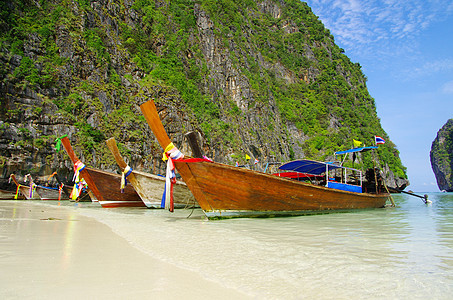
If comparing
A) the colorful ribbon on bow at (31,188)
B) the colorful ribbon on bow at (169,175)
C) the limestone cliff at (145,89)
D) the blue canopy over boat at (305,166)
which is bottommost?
the colorful ribbon on bow at (31,188)

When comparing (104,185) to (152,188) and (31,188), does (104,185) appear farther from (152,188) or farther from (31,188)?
(31,188)

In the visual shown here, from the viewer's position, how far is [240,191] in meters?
6.66

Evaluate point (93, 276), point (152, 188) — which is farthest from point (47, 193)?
point (93, 276)

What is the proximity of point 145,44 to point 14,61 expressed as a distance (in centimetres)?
1599

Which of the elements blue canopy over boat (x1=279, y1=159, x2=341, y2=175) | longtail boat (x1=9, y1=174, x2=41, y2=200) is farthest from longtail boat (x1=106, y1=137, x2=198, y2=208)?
longtail boat (x1=9, y1=174, x2=41, y2=200)

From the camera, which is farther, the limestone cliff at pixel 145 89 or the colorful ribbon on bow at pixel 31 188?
the limestone cliff at pixel 145 89

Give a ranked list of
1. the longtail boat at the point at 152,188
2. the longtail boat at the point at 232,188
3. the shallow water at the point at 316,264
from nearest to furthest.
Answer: the shallow water at the point at 316,264 < the longtail boat at the point at 232,188 < the longtail boat at the point at 152,188

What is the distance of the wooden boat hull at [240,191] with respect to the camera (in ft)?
21.0

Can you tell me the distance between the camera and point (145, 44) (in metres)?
35.2

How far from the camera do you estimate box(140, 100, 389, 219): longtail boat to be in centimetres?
616

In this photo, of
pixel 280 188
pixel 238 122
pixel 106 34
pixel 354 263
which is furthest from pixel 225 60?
pixel 354 263

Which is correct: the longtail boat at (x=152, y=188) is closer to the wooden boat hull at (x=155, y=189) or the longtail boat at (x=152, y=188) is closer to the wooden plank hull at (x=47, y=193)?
the wooden boat hull at (x=155, y=189)

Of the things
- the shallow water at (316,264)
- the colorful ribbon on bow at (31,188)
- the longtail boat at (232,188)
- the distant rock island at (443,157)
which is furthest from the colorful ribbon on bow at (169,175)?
the distant rock island at (443,157)

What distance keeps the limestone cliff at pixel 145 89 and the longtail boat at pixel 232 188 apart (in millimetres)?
19383
